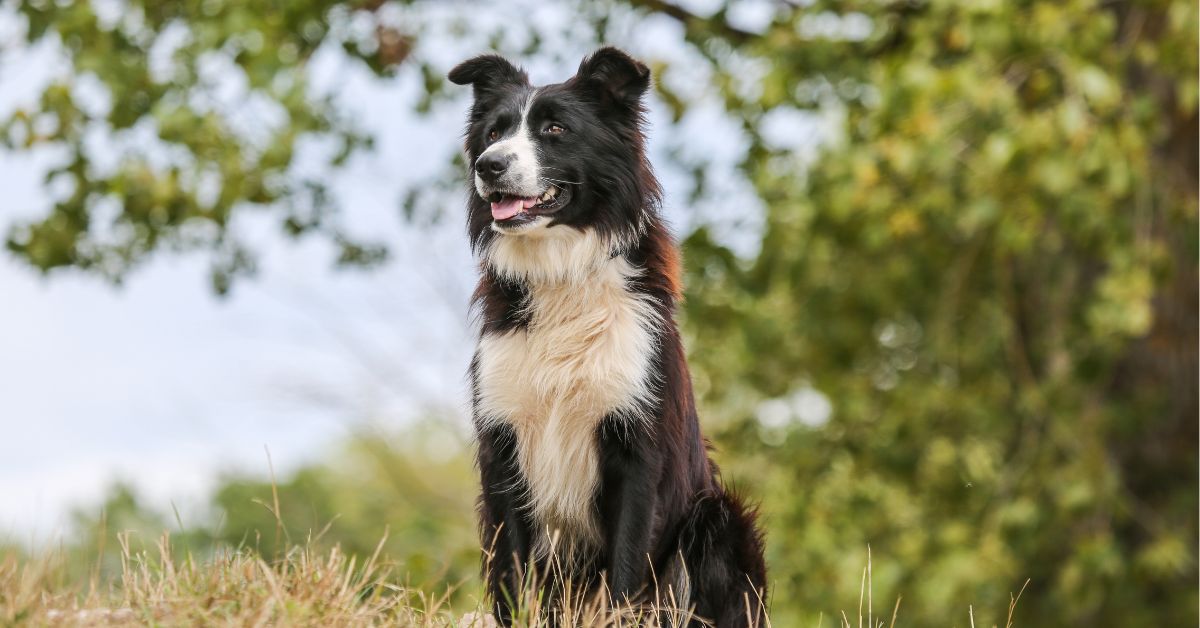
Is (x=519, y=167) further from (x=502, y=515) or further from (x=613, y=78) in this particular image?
(x=502, y=515)

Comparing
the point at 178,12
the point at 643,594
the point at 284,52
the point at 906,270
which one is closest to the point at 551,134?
the point at 643,594

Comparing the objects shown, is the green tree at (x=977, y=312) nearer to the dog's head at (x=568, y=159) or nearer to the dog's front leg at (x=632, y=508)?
the dog's head at (x=568, y=159)

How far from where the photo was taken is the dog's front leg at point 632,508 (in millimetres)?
4254

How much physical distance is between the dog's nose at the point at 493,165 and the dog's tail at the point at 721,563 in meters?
1.32

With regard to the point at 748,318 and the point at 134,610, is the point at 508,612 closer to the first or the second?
the point at 134,610

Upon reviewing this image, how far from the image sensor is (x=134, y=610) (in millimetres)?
3732


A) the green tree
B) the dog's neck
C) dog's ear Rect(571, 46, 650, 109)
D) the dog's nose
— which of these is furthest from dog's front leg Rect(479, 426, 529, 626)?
the green tree

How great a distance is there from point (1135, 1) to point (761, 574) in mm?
5860

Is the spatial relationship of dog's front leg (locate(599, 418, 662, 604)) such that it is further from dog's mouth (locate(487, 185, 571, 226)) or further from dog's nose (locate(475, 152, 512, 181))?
dog's nose (locate(475, 152, 512, 181))

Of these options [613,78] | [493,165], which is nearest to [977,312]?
[613,78]

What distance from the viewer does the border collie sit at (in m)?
4.34

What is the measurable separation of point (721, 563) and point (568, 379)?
83 centimetres

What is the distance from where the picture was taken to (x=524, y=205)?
4.49 metres

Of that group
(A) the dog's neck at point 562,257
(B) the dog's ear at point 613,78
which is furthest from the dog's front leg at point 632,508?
(B) the dog's ear at point 613,78
